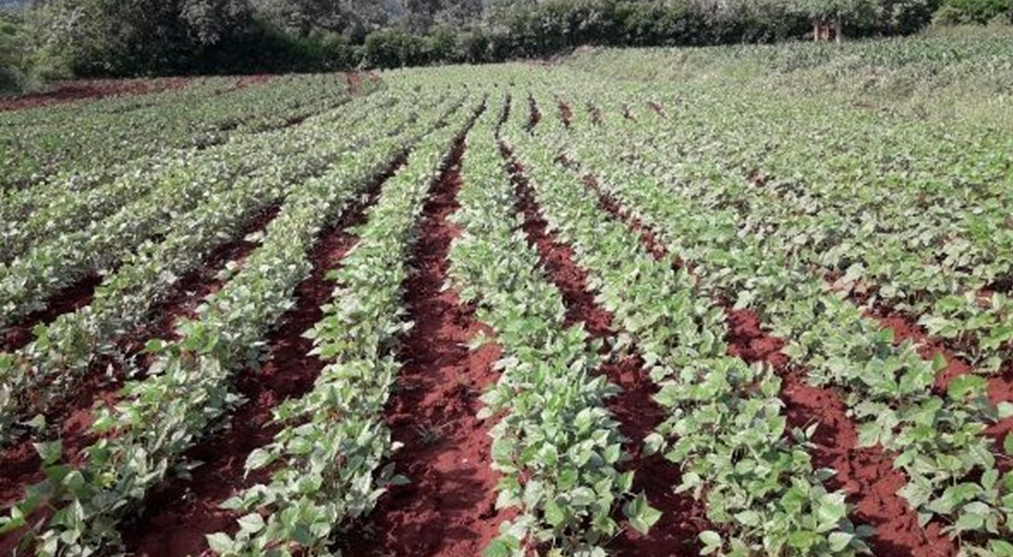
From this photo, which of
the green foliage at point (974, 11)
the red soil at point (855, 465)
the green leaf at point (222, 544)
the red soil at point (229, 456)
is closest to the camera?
the green leaf at point (222, 544)

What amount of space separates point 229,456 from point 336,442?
4.82 feet

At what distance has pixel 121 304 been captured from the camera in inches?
264

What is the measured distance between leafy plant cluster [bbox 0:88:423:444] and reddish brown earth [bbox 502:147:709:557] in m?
4.17

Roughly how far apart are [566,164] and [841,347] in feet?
33.8

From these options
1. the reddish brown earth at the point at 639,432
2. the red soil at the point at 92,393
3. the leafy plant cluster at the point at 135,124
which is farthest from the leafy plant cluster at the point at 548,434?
the leafy plant cluster at the point at 135,124

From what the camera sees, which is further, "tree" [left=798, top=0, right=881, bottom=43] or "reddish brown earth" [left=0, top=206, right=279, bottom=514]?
"tree" [left=798, top=0, right=881, bottom=43]

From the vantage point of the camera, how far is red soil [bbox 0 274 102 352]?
696 cm

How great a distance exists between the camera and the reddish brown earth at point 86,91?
106 feet

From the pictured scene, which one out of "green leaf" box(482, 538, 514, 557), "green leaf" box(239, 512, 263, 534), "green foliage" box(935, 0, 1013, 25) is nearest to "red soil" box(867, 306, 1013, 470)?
"green leaf" box(482, 538, 514, 557)

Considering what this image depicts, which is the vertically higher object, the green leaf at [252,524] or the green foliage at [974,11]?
the green foliage at [974,11]

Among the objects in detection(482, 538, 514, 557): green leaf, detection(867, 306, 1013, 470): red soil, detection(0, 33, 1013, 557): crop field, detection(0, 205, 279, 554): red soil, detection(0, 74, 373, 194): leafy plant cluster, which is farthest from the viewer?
detection(0, 74, 373, 194): leafy plant cluster

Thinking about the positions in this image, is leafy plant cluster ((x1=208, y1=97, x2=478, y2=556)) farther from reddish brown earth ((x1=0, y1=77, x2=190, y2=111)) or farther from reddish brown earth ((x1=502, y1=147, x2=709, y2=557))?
reddish brown earth ((x1=0, y1=77, x2=190, y2=111))

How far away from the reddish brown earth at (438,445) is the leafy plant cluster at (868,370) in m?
2.30

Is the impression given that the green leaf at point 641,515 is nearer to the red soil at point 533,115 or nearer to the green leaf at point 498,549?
the green leaf at point 498,549
